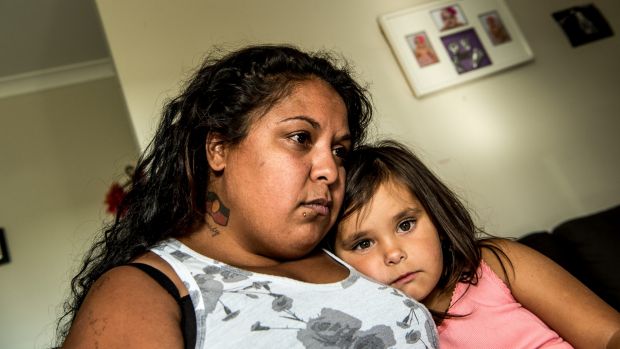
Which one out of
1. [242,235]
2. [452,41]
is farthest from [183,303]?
[452,41]

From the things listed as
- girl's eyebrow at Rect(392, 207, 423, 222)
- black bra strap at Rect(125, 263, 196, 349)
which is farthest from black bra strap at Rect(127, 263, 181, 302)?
girl's eyebrow at Rect(392, 207, 423, 222)

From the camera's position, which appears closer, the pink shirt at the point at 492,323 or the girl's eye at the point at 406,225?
the pink shirt at the point at 492,323

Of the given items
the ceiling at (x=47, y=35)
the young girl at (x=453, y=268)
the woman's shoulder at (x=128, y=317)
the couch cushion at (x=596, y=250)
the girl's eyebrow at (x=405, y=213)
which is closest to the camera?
the woman's shoulder at (x=128, y=317)

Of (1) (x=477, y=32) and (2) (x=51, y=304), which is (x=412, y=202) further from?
(2) (x=51, y=304)

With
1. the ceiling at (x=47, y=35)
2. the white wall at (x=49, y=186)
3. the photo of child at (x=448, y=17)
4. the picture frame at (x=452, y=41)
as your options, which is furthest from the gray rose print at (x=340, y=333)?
the white wall at (x=49, y=186)

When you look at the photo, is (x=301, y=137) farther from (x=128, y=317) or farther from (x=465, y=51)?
(x=465, y=51)

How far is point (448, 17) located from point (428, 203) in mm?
1552

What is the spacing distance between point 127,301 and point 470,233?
34.6 inches

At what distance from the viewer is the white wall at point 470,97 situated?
1982mm

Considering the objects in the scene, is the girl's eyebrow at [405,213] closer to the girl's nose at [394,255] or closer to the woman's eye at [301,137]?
the girl's nose at [394,255]

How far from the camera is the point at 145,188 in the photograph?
970 millimetres

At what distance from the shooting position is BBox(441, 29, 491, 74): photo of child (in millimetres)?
2240

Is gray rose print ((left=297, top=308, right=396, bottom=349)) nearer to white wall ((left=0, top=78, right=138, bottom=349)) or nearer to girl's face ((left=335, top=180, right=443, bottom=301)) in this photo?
girl's face ((left=335, top=180, right=443, bottom=301))

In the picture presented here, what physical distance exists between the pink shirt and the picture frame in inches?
Answer: 51.6
